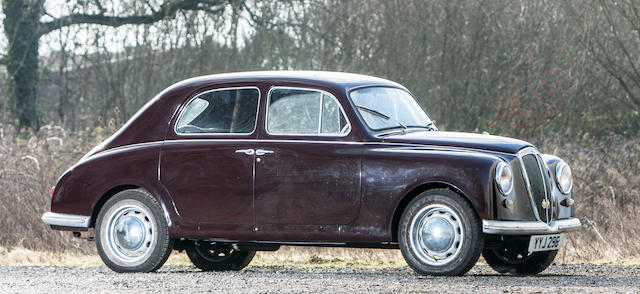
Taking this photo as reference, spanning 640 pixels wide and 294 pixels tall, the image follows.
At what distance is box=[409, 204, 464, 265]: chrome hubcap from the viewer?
8.09 m

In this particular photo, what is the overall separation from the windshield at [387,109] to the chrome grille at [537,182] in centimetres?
107

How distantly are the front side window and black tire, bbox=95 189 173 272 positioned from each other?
1288mm

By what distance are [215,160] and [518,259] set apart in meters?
2.78

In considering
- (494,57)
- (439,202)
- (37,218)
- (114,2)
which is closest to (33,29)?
(114,2)

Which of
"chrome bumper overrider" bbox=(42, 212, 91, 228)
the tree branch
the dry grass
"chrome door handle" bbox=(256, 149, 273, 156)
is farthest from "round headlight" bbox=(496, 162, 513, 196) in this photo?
the tree branch

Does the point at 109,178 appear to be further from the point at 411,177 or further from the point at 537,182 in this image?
the point at 537,182

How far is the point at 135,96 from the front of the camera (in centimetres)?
2205

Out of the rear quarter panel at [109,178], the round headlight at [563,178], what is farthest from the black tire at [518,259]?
the rear quarter panel at [109,178]

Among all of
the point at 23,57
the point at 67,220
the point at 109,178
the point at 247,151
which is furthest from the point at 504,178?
the point at 23,57

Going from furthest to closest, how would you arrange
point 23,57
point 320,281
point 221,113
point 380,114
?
1. point 23,57
2. point 221,113
3. point 380,114
4. point 320,281

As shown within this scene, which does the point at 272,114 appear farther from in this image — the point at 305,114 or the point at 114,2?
the point at 114,2

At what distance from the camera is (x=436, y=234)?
26.8 ft

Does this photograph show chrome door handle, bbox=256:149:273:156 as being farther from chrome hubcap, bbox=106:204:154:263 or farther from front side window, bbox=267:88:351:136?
chrome hubcap, bbox=106:204:154:263

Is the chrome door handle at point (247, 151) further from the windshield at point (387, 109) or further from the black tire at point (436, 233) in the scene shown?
the black tire at point (436, 233)
